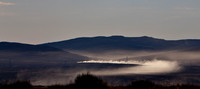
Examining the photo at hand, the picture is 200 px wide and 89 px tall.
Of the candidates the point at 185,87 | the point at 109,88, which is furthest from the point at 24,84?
the point at 185,87

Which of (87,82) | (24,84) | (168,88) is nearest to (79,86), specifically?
(87,82)

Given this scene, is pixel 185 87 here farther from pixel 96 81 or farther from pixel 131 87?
pixel 96 81

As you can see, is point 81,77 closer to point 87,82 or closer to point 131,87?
point 87,82

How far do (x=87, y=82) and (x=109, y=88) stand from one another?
1.71m

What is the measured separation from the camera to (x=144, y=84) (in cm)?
4006

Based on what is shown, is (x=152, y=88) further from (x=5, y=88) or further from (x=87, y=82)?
(x=5, y=88)

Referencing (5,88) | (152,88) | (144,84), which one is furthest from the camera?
(144,84)

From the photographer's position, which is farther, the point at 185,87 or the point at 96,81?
the point at 185,87

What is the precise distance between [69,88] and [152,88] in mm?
6274

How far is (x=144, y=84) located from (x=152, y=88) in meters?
3.45

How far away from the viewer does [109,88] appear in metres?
35.0

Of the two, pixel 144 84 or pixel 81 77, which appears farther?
pixel 144 84

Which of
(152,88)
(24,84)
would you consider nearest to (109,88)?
(152,88)

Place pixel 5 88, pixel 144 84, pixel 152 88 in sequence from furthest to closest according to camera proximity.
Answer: pixel 144 84, pixel 152 88, pixel 5 88
